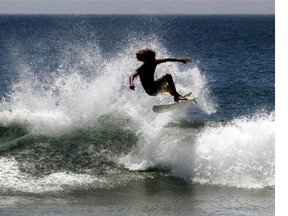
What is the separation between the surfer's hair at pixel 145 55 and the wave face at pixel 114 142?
94.3 inches

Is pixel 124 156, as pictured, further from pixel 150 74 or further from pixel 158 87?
pixel 150 74

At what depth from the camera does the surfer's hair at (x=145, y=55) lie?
11.7 m

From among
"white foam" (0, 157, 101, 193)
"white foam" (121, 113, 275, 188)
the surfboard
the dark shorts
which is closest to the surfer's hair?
the dark shorts

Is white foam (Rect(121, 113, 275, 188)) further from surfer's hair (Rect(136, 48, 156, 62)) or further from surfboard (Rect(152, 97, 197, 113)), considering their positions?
surfer's hair (Rect(136, 48, 156, 62))

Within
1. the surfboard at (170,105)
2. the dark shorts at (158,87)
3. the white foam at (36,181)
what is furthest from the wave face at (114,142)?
the dark shorts at (158,87)

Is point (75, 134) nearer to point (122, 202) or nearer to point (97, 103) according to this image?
point (97, 103)

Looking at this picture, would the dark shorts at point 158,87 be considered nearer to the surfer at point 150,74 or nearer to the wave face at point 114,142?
the surfer at point 150,74

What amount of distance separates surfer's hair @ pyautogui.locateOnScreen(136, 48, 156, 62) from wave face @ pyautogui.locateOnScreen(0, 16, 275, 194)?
7.86ft

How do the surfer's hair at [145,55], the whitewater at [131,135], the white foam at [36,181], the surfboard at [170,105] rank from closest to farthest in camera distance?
the white foam at [36,181] → the surfer's hair at [145,55] → the whitewater at [131,135] → the surfboard at [170,105]

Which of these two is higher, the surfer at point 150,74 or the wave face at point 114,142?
the surfer at point 150,74

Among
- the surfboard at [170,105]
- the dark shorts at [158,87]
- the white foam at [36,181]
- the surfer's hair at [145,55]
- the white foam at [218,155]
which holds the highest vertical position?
the surfer's hair at [145,55]

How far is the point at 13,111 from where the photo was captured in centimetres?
1602
